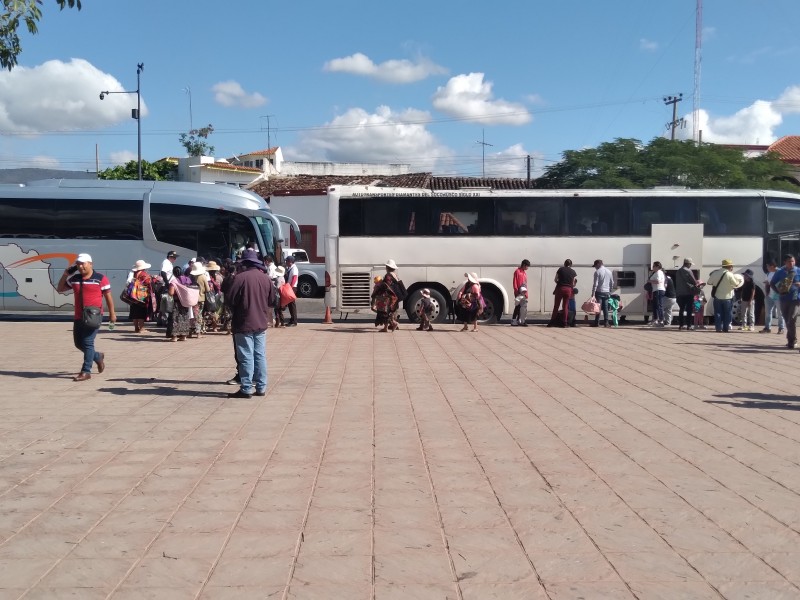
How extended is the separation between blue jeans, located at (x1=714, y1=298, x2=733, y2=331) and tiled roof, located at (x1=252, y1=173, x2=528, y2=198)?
2370cm

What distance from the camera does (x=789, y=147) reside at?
205 feet

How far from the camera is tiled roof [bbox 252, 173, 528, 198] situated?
4462cm

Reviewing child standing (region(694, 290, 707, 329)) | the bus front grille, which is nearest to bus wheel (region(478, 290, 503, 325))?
the bus front grille

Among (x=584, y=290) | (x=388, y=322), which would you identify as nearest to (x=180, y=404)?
(x=388, y=322)

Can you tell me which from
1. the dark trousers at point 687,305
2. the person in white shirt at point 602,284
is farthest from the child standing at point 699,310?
the person in white shirt at point 602,284

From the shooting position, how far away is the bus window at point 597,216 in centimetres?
2030

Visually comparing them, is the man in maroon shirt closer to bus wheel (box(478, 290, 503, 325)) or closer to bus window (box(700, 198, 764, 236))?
bus wheel (box(478, 290, 503, 325))

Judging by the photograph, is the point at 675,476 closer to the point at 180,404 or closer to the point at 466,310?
the point at 180,404

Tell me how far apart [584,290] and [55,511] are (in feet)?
54.5

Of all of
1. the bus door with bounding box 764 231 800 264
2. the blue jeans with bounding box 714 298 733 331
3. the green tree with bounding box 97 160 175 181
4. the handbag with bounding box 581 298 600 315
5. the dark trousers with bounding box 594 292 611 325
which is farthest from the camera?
the green tree with bounding box 97 160 175 181

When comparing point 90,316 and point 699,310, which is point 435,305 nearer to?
point 699,310

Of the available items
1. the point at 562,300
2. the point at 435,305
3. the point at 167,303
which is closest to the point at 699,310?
the point at 562,300

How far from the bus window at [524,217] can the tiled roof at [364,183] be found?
68.7ft

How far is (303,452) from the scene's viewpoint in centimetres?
696
